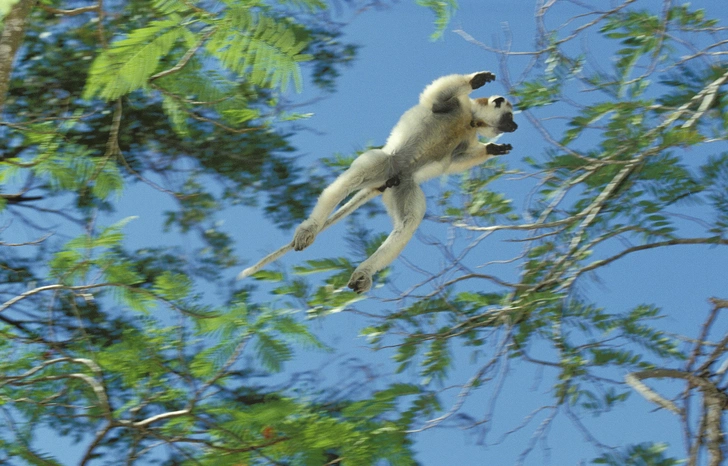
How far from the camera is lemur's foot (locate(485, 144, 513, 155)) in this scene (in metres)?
4.90

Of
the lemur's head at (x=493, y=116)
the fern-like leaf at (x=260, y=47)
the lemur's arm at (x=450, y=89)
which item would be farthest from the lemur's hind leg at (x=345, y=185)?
the fern-like leaf at (x=260, y=47)

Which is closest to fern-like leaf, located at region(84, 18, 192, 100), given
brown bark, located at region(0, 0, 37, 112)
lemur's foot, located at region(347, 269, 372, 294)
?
brown bark, located at region(0, 0, 37, 112)

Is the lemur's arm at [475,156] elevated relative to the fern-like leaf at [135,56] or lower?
elevated

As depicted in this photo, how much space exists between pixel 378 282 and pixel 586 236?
126cm

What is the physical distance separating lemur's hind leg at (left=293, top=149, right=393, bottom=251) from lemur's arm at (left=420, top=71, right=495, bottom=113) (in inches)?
21.8

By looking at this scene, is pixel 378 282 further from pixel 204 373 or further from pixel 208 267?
pixel 208 267

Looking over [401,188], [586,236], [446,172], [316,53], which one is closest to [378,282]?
[401,188]

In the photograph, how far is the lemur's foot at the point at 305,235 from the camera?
162 inches

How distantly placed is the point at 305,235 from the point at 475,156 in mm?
1452

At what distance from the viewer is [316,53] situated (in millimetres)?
6551

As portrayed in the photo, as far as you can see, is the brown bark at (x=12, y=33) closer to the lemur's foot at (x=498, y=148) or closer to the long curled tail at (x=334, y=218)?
the long curled tail at (x=334, y=218)

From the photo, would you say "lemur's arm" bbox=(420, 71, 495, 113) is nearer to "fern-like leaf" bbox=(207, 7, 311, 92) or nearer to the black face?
the black face

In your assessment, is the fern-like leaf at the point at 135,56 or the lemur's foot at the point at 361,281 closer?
the fern-like leaf at the point at 135,56

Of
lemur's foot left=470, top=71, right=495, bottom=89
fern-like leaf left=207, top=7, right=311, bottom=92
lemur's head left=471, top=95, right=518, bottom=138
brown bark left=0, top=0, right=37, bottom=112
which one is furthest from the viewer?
lemur's head left=471, top=95, right=518, bottom=138
